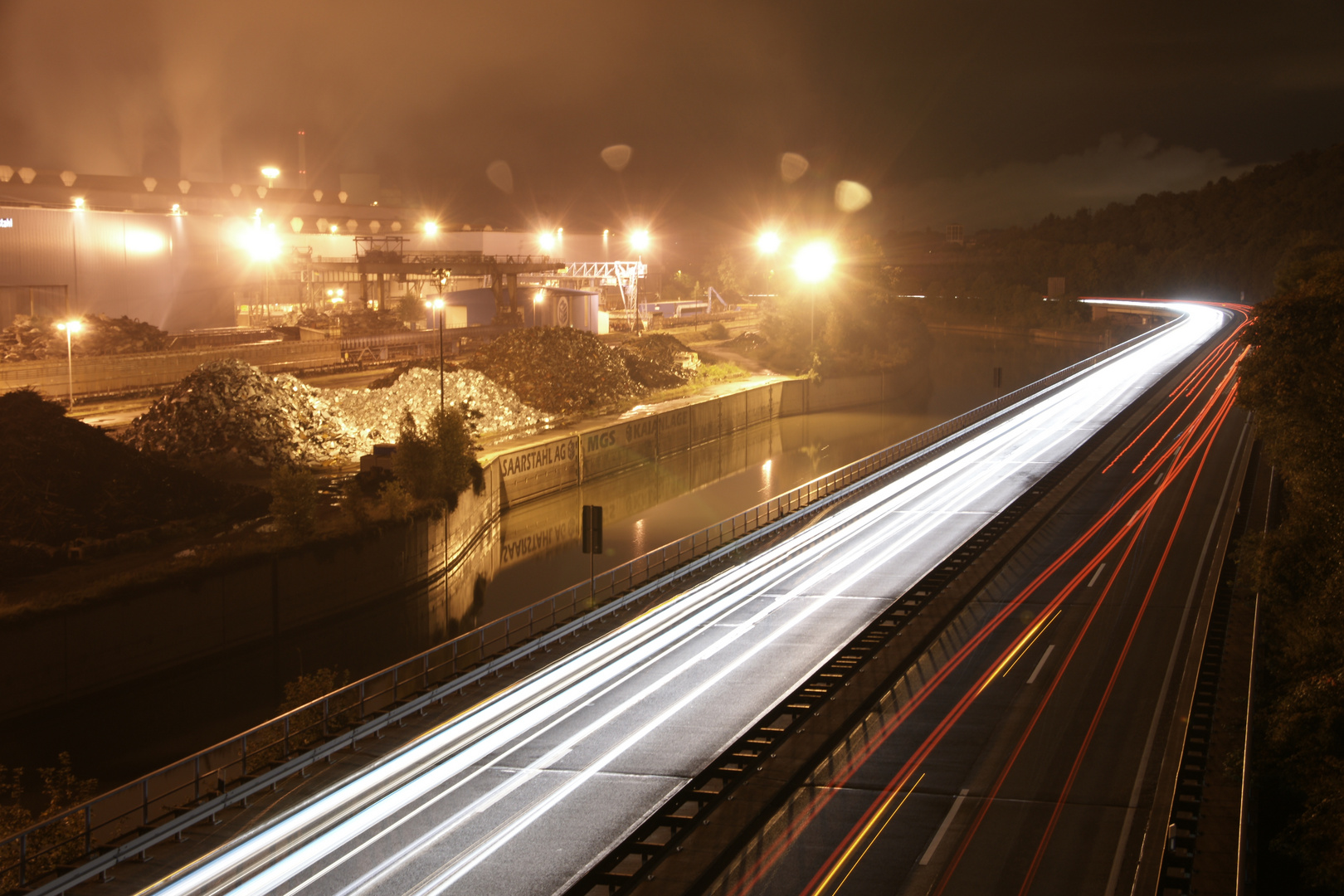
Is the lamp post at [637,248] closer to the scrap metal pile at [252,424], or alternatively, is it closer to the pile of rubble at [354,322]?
the pile of rubble at [354,322]

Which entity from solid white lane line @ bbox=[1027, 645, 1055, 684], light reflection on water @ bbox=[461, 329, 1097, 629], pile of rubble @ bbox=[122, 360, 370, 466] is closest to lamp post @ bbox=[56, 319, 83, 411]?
pile of rubble @ bbox=[122, 360, 370, 466]

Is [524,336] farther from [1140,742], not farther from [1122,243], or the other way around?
[1122,243]

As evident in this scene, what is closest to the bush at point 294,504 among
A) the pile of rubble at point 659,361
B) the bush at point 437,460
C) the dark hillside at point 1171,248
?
the bush at point 437,460

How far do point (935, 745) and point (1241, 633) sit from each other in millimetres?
8332

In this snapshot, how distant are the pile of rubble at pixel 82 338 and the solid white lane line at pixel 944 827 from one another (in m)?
44.1

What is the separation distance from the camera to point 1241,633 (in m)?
19.2

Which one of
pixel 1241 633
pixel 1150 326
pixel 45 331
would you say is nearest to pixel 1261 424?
pixel 1241 633

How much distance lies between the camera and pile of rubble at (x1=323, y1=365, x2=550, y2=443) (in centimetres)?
4262

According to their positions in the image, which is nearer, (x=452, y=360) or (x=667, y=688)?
(x=667, y=688)

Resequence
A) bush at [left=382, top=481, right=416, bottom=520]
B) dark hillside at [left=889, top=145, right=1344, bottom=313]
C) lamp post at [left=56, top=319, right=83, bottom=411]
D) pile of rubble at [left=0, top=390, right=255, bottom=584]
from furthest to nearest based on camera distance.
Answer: dark hillside at [left=889, top=145, right=1344, bottom=313] → lamp post at [left=56, top=319, right=83, bottom=411] → bush at [left=382, top=481, right=416, bottom=520] → pile of rubble at [left=0, top=390, right=255, bottom=584]

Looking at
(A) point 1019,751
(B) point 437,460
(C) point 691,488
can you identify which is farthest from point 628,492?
(A) point 1019,751

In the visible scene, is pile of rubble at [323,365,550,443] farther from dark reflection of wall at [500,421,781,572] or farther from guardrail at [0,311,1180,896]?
guardrail at [0,311,1180,896]

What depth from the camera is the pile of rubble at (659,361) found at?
60906 mm

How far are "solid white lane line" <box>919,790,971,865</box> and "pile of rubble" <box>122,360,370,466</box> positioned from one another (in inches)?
1086
